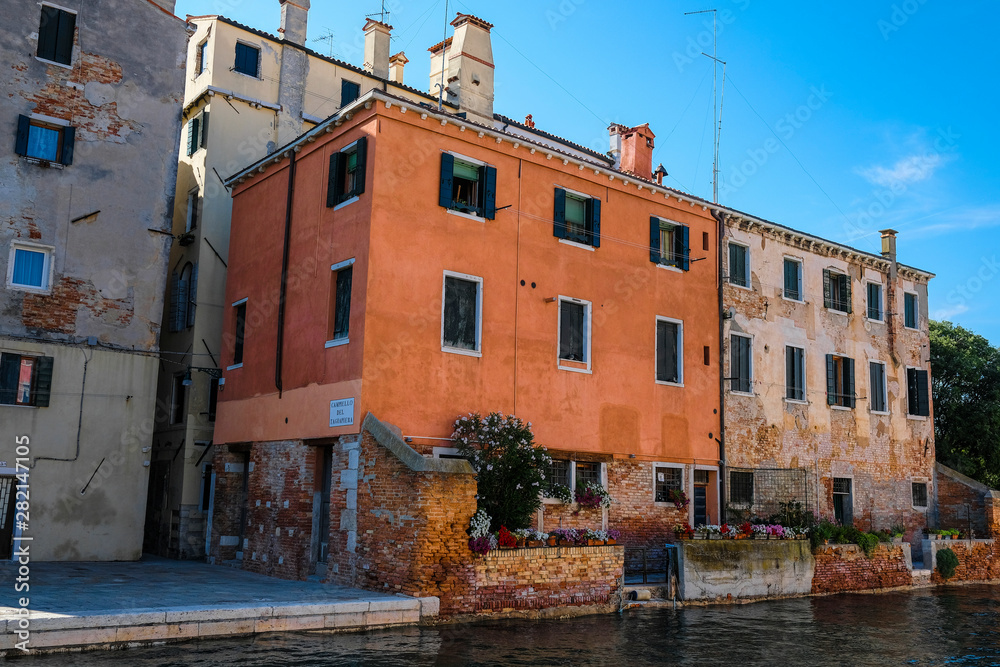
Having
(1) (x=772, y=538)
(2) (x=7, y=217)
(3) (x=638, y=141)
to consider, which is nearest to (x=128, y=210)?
(2) (x=7, y=217)

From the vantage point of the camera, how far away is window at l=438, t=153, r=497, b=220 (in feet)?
61.1

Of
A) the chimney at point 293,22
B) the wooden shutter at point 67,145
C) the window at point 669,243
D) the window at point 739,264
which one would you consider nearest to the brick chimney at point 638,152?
the window at point 739,264

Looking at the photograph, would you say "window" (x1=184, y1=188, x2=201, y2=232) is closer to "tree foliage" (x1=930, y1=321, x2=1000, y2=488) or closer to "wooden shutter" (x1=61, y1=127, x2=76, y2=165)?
"wooden shutter" (x1=61, y1=127, x2=76, y2=165)

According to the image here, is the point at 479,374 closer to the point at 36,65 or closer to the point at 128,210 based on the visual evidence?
the point at 128,210

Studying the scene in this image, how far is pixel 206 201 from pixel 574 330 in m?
10.4

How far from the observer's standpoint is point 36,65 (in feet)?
65.2

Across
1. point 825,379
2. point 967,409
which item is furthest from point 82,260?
point 967,409

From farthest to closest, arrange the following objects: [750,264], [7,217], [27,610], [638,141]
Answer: [638,141]
[750,264]
[7,217]
[27,610]

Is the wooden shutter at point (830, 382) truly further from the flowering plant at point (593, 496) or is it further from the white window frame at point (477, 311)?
the white window frame at point (477, 311)

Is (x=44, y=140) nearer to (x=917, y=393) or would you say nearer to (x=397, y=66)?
(x=397, y=66)

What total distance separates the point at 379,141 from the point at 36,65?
337 inches

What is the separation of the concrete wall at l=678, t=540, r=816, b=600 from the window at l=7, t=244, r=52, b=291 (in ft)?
48.5

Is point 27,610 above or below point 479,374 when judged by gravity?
below

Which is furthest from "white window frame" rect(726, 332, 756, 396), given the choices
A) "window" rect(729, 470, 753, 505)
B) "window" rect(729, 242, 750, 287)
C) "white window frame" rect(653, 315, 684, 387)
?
"window" rect(729, 470, 753, 505)
